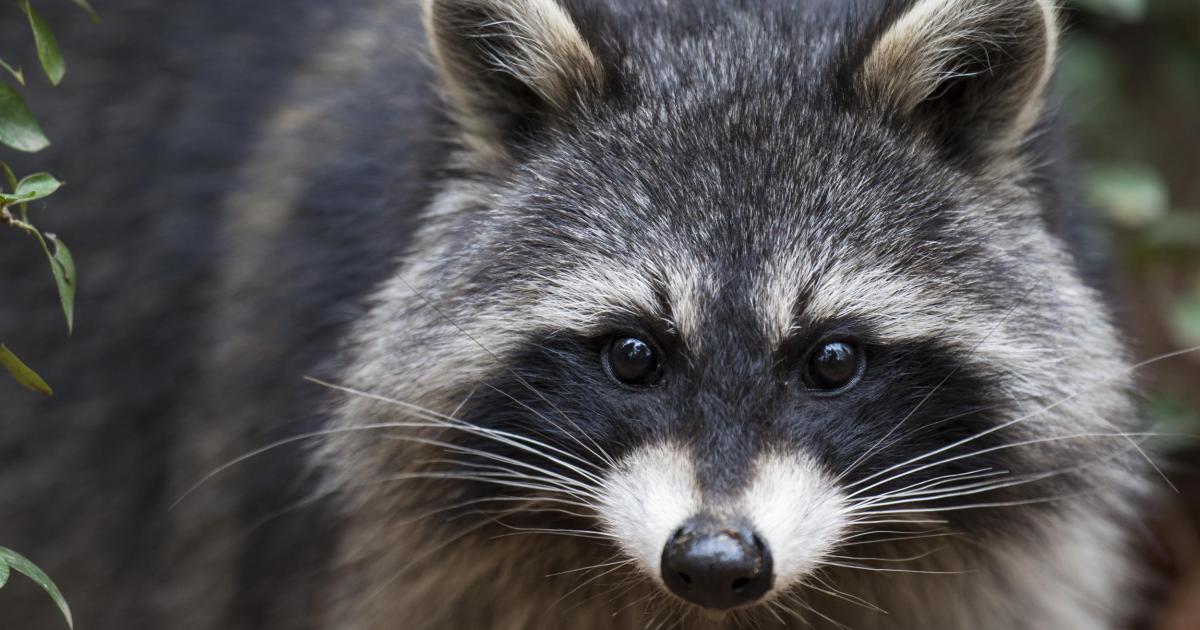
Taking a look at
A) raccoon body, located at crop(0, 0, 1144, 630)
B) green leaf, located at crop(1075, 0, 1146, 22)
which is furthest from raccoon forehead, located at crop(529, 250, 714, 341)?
green leaf, located at crop(1075, 0, 1146, 22)

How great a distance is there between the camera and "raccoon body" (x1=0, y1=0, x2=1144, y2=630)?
2684mm

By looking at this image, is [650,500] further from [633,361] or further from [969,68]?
[969,68]

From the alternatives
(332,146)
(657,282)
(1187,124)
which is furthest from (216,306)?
(1187,124)

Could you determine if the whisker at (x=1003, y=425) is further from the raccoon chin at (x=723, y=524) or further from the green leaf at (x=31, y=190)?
the green leaf at (x=31, y=190)

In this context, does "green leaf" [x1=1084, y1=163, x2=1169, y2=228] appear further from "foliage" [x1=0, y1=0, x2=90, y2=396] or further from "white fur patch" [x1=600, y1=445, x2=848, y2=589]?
"foliage" [x1=0, y1=0, x2=90, y2=396]

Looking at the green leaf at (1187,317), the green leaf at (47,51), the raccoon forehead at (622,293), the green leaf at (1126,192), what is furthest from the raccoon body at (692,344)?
the green leaf at (1126,192)

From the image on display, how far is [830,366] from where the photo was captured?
273cm

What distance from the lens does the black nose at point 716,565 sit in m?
2.49

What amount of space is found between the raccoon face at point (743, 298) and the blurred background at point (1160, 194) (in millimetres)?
1788

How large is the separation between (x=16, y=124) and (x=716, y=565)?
1.37 meters

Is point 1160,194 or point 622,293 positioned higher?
point 622,293

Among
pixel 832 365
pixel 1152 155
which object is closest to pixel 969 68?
pixel 832 365

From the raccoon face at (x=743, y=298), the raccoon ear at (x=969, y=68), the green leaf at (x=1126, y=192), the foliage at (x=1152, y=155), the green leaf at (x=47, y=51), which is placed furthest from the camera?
the foliage at (x=1152, y=155)

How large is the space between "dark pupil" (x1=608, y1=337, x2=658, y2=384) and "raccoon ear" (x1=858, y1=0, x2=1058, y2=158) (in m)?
0.65
